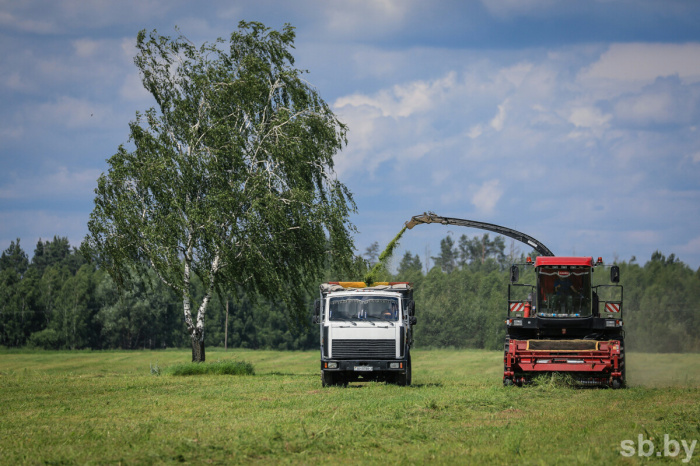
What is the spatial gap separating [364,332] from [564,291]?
672cm

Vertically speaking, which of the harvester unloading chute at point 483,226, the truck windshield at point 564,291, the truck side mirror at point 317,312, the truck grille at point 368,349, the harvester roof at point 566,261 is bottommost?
the truck grille at point 368,349

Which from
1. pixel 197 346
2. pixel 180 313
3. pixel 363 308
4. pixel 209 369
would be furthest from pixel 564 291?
pixel 180 313

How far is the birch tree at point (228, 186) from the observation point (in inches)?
1260

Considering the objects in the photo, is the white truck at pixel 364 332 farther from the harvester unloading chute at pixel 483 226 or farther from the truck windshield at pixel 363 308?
the harvester unloading chute at pixel 483 226

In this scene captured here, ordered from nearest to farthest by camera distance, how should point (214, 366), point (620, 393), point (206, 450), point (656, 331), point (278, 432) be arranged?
point (206, 450) < point (278, 432) < point (620, 393) < point (214, 366) < point (656, 331)

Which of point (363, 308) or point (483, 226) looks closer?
point (363, 308)

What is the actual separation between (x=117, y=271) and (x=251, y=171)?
23.2 feet

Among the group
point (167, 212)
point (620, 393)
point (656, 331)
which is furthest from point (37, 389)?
point (656, 331)

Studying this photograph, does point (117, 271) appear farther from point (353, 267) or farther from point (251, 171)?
point (353, 267)

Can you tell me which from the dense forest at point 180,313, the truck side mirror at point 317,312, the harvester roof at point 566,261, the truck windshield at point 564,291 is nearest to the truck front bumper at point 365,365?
the truck side mirror at point 317,312

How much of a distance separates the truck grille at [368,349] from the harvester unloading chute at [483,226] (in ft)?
35.3

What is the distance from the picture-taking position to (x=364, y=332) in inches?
911

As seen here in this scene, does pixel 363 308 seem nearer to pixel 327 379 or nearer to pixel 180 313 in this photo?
pixel 327 379

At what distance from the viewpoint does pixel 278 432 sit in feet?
41.0
